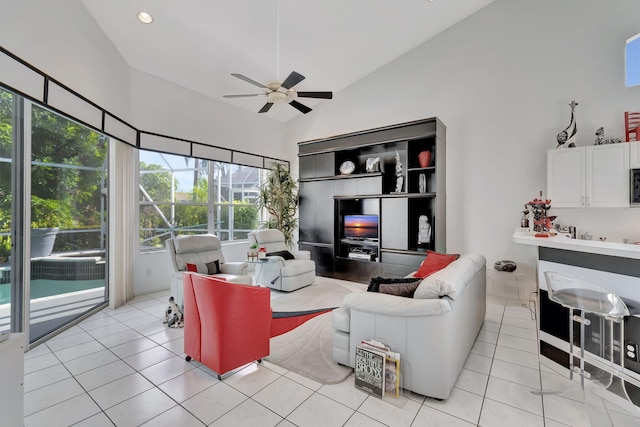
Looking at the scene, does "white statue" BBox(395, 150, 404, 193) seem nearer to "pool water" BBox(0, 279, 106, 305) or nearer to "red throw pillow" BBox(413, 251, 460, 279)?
"red throw pillow" BBox(413, 251, 460, 279)

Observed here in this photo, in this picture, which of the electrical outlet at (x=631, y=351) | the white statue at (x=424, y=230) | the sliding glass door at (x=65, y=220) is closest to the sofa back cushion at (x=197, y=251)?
the sliding glass door at (x=65, y=220)

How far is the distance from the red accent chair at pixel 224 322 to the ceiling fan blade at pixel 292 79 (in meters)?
2.36

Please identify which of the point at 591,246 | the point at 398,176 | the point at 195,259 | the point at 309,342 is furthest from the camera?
the point at 398,176

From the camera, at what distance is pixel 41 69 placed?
2578mm

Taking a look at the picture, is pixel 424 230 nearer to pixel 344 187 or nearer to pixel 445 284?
pixel 344 187

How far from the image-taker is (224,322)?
2275 millimetres

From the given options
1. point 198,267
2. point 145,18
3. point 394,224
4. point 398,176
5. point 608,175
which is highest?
point 145,18

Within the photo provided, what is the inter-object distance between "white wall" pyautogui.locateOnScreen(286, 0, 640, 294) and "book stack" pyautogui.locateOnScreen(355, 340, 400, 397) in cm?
338

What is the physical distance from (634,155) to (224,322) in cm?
495

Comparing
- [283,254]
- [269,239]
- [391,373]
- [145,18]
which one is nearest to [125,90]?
[145,18]

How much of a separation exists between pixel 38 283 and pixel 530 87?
6940mm

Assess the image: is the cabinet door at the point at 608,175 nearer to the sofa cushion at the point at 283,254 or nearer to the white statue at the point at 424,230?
the white statue at the point at 424,230

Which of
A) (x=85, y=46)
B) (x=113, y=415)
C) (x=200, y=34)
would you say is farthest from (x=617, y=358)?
(x=85, y=46)

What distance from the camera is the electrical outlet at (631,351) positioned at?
2020 mm
